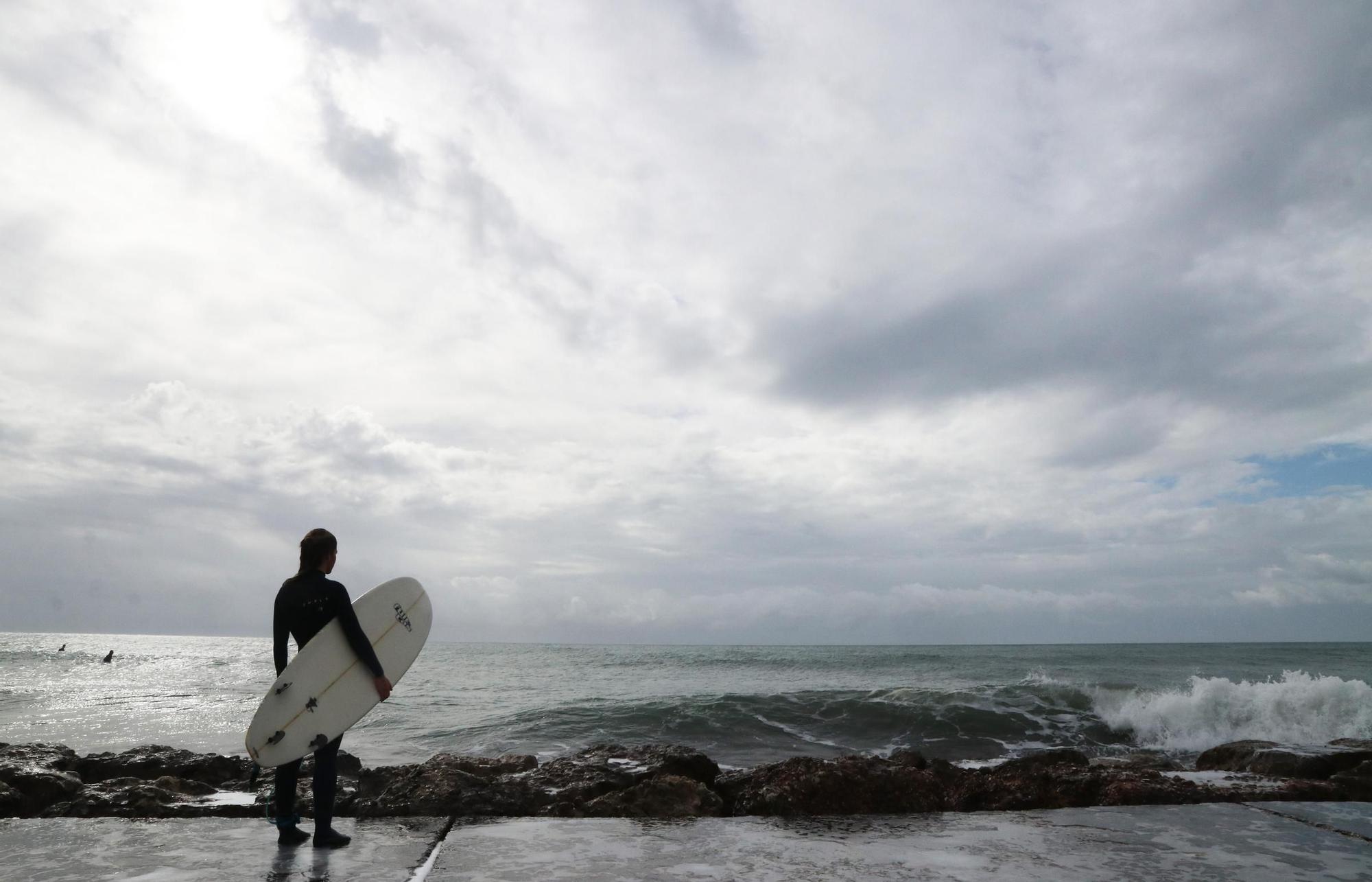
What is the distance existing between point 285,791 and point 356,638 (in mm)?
842

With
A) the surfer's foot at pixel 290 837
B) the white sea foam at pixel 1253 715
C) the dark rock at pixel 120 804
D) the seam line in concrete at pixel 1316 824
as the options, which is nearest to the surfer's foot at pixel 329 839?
the surfer's foot at pixel 290 837

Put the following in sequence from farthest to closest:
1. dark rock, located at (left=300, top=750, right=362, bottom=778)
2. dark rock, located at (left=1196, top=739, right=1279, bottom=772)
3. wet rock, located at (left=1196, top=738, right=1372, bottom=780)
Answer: dark rock, located at (left=1196, top=739, right=1279, bottom=772) < dark rock, located at (left=300, top=750, right=362, bottom=778) < wet rock, located at (left=1196, top=738, right=1372, bottom=780)

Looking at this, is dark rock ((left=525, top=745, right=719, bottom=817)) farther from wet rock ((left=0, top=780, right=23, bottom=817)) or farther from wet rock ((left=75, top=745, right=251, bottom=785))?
wet rock ((left=0, top=780, right=23, bottom=817))

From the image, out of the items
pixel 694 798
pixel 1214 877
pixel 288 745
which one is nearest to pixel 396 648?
pixel 288 745

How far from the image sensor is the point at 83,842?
3.69 m

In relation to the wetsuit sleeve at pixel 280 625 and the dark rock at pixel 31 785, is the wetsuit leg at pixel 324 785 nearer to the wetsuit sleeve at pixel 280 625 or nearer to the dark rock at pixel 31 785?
the wetsuit sleeve at pixel 280 625

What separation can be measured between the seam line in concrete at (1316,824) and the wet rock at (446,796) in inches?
179

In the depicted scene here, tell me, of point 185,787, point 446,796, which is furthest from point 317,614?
point 185,787

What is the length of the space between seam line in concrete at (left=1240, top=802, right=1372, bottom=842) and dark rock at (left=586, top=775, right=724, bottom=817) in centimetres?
334

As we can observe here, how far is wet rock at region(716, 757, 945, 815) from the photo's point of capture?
4750 mm

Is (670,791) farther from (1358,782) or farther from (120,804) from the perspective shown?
(1358,782)

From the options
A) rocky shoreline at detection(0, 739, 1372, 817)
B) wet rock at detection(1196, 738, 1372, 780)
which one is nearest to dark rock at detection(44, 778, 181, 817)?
rocky shoreline at detection(0, 739, 1372, 817)

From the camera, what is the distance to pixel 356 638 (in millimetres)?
3990

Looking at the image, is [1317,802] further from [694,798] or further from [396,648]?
[396,648]
